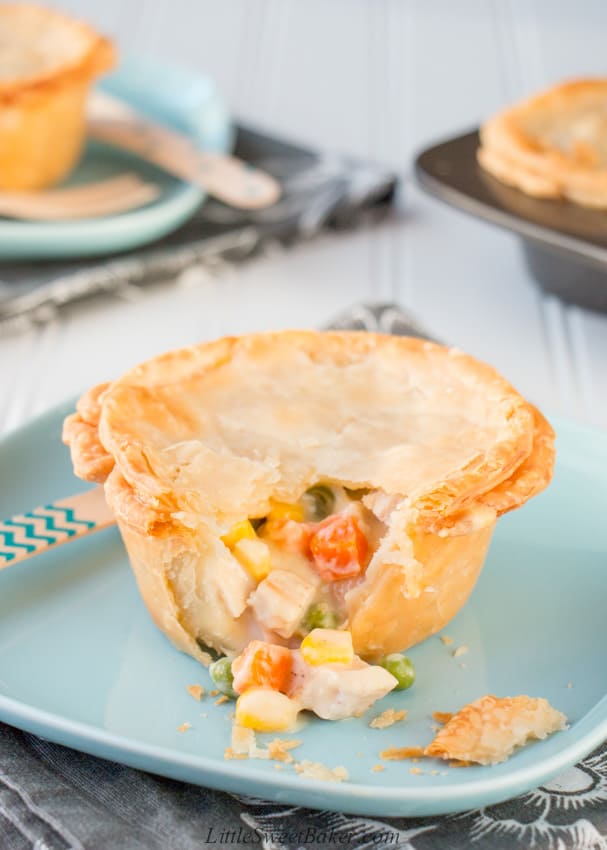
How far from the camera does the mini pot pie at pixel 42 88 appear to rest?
4.97 metres

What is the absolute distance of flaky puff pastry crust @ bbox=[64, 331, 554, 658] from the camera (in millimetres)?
2664

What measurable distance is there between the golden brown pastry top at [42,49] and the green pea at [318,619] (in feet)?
9.67

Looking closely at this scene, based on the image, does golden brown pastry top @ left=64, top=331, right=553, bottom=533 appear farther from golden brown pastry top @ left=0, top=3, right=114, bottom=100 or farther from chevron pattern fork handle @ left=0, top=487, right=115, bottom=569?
golden brown pastry top @ left=0, top=3, right=114, bottom=100

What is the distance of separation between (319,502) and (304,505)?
35 millimetres

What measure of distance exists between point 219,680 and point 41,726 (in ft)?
1.37

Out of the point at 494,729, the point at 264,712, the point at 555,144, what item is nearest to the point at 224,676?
the point at 264,712

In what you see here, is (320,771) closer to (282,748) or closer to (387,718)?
(282,748)

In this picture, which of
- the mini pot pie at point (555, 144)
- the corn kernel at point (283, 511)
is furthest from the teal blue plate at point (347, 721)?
the mini pot pie at point (555, 144)

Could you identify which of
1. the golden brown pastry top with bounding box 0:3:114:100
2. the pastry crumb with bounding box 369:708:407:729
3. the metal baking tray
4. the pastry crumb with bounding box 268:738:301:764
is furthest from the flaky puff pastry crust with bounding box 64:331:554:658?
the golden brown pastry top with bounding box 0:3:114:100

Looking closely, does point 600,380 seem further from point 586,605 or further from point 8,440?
point 8,440

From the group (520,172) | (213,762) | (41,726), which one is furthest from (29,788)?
(520,172)

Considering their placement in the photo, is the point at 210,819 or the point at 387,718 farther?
the point at 387,718

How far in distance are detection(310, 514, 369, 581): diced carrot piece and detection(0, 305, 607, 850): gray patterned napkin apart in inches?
21.6

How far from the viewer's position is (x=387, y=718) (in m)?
2.55
